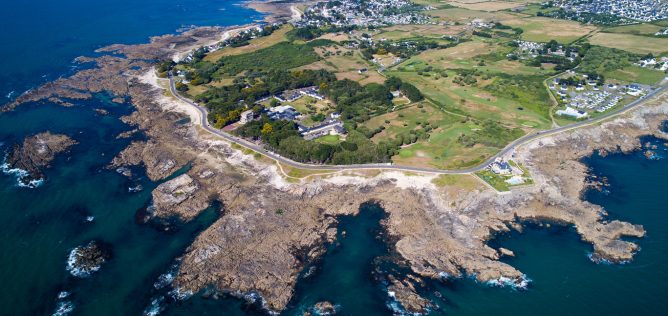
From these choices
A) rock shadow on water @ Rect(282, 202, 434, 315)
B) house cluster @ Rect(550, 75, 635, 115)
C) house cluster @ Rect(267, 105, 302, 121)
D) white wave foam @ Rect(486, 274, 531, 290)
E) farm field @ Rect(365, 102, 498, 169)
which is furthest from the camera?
house cluster @ Rect(550, 75, 635, 115)

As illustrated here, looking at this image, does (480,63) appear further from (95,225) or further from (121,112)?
(95,225)

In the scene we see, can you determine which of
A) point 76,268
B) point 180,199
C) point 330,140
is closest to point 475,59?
point 330,140

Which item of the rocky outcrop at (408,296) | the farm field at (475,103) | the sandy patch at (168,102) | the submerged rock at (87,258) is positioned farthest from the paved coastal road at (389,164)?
the submerged rock at (87,258)

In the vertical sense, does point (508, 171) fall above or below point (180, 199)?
above

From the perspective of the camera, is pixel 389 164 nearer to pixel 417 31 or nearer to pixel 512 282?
pixel 512 282

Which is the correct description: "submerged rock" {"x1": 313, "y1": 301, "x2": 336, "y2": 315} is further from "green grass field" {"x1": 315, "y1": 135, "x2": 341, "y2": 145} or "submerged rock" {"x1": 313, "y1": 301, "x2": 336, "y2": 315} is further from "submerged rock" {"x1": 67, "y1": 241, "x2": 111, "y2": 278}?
"green grass field" {"x1": 315, "y1": 135, "x2": 341, "y2": 145}

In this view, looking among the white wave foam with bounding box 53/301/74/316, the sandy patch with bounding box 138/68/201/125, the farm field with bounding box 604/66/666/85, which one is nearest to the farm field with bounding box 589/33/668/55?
the farm field with bounding box 604/66/666/85
